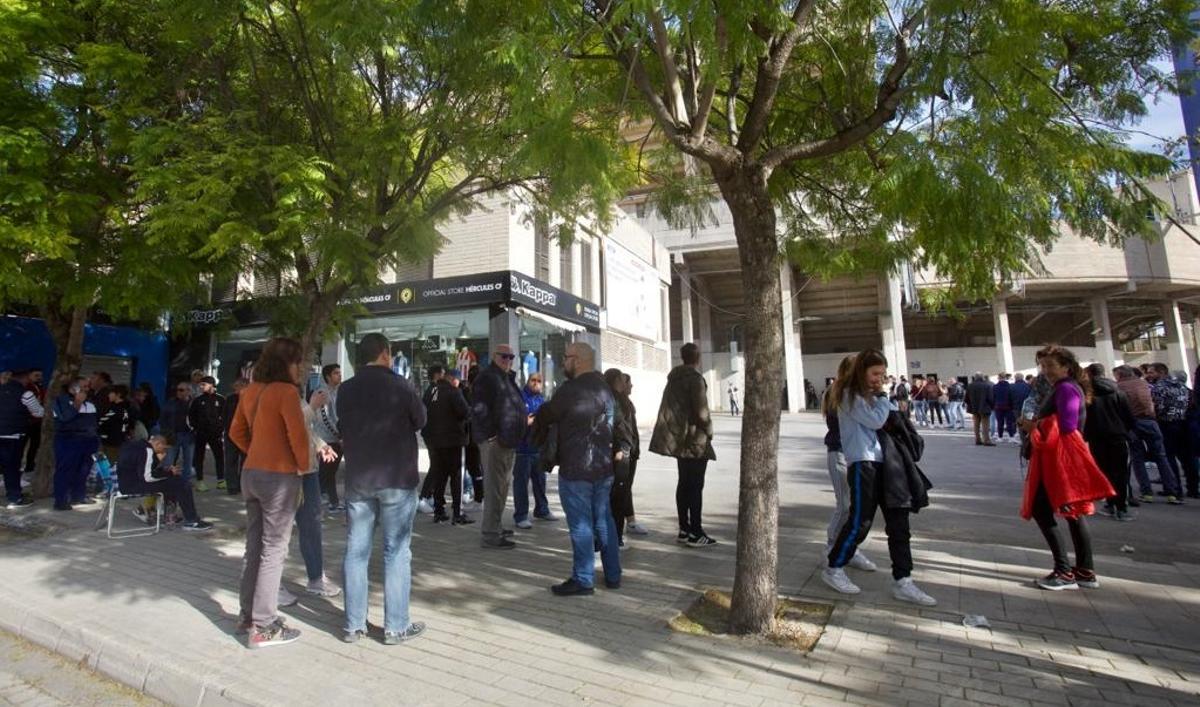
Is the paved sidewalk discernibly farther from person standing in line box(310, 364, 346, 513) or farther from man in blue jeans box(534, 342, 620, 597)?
person standing in line box(310, 364, 346, 513)

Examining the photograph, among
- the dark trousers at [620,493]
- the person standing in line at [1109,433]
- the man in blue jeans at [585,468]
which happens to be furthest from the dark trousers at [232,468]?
the person standing in line at [1109,433]

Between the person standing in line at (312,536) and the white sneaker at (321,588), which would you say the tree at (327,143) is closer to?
the person standing in line at (312,536)

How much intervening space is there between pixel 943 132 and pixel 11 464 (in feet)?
38.6

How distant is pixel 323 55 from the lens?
23.7 ft

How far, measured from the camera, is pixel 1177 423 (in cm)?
838

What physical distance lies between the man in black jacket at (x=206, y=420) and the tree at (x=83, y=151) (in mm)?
2407

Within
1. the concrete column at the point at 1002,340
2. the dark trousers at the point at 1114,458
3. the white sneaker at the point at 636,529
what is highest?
the concrete column at the point at 1002,340

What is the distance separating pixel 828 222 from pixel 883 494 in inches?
109

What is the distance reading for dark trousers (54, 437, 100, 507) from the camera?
27.6ft

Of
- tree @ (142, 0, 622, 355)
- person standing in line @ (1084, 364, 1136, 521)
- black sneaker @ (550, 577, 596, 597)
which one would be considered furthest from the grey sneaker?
person standing in line @ (1084, 364, 1136, 521)

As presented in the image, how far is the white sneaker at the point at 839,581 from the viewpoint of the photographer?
4.69 meters

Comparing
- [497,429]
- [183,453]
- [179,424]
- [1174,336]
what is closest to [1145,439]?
[497,429]

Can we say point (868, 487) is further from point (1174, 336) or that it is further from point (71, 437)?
point (1174, 336)

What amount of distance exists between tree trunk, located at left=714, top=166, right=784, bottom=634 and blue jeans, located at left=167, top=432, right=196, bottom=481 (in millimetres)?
6556
